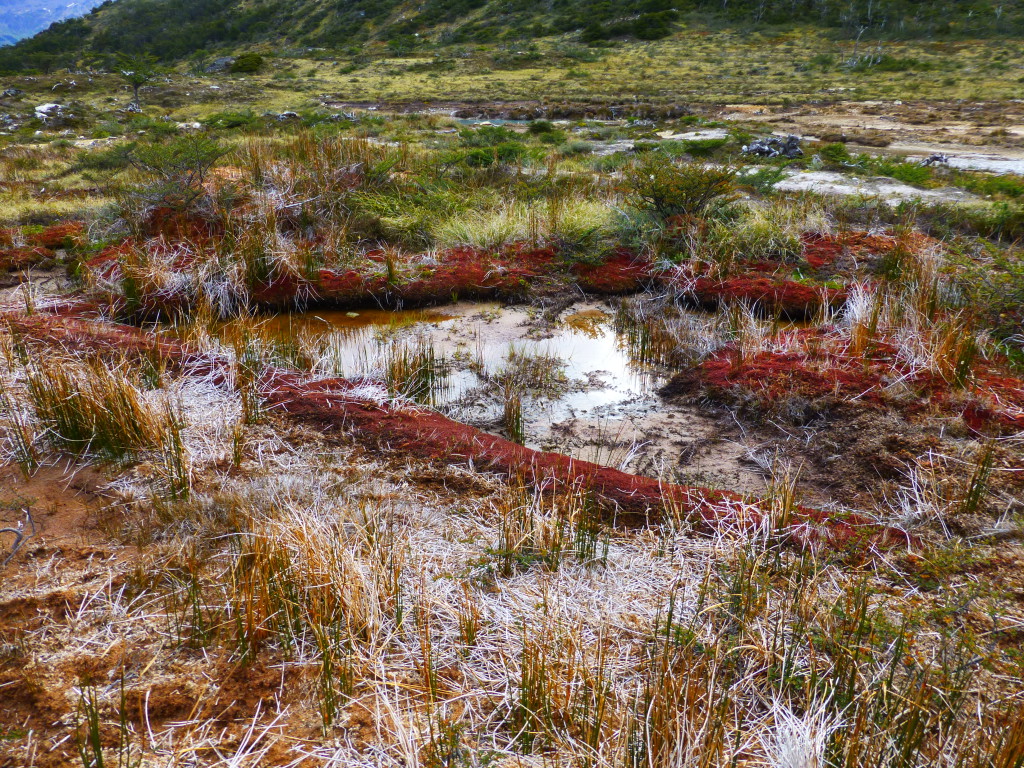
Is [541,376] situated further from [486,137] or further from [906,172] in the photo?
[486,137]

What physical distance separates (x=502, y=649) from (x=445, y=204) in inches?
277

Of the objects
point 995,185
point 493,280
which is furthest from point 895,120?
point 493,280

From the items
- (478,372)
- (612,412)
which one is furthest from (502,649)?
(478,372)

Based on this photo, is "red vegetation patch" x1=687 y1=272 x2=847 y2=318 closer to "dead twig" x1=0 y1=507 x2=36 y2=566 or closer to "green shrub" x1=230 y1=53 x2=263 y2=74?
"dead twig" x1=0 y1=507 x2=36 y2=566

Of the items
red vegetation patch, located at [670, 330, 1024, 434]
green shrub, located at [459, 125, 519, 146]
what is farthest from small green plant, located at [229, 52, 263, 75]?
red vegetation patch, located at [670, 330, 1024, 434]

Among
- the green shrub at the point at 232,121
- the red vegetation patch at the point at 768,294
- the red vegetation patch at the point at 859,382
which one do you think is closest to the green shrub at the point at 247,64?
the green shrub at the point at 232,121

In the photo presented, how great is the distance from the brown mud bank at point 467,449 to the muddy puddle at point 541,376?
400 millimetres

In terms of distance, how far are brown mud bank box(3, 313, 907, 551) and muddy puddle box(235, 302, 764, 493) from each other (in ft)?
1.31

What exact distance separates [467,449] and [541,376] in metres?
1.54

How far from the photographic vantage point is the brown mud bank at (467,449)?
127 inches

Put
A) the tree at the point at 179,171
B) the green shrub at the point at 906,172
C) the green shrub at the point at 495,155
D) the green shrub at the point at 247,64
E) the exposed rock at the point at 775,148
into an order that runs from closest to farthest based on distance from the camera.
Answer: the tree at the point at 179,171, the green shrub at the point at 906,172, the green shrub at the point at 495,155, the exposed rock at the point at 775,148, the green shrub at the point at 247,64

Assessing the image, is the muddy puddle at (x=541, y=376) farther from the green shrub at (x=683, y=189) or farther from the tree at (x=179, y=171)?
the tree at (x=179, y=171)

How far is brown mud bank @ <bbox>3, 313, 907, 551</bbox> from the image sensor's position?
10.6ft

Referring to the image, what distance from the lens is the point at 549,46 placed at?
1612 inches
